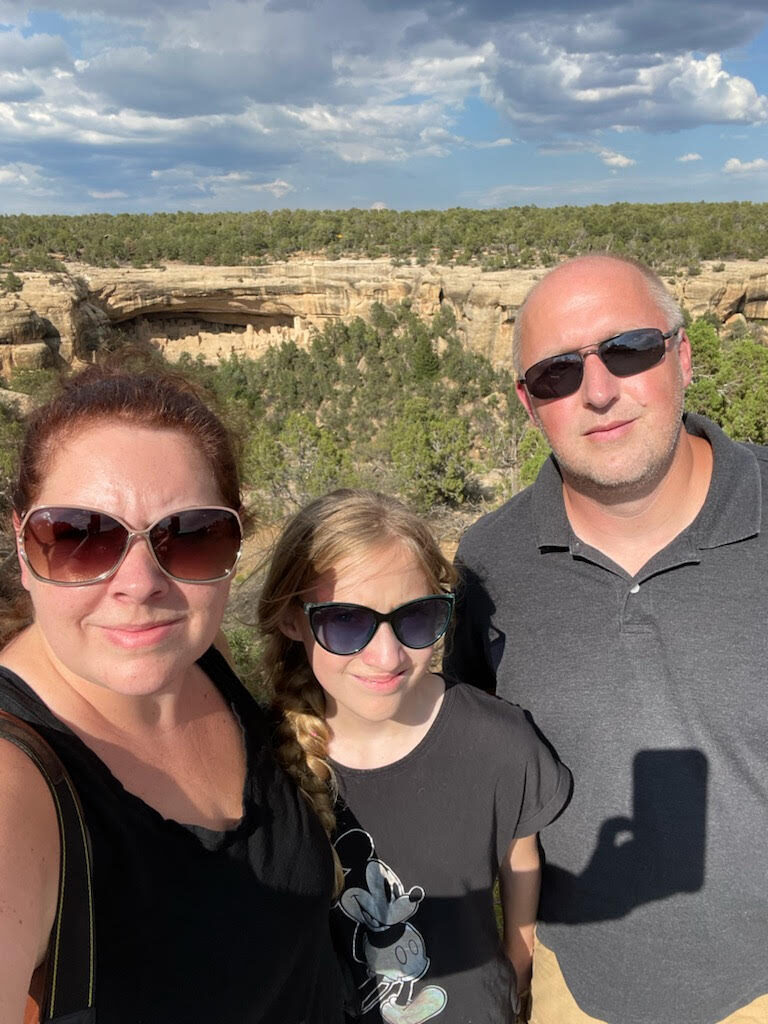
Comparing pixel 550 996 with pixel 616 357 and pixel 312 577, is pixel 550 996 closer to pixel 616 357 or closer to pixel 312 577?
pixel 312 577

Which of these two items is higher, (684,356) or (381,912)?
(684,356)

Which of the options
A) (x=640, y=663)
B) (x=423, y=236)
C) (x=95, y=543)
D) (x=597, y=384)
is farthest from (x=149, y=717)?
(x=423, y=236)

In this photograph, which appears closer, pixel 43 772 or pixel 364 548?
pixel 43 772

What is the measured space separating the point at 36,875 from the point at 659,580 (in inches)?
46.8

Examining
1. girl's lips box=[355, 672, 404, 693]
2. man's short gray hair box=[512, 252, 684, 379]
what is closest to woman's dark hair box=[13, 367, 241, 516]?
girl's lips box=[355, 672, 404, 693]

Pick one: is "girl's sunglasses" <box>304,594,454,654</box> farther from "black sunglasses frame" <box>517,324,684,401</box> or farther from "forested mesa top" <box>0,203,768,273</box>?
"forested mesa top" <box>0,203,768,273</box>

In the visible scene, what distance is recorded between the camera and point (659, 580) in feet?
4.57

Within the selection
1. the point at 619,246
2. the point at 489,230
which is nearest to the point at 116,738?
the point at 619,246

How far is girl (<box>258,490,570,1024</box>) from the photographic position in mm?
1266

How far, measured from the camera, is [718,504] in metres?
1.40

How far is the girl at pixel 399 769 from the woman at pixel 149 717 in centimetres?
19

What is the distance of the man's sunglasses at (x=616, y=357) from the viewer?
4.90 ft

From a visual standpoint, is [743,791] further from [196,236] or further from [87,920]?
[196,236]

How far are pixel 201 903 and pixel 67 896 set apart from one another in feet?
0.72
